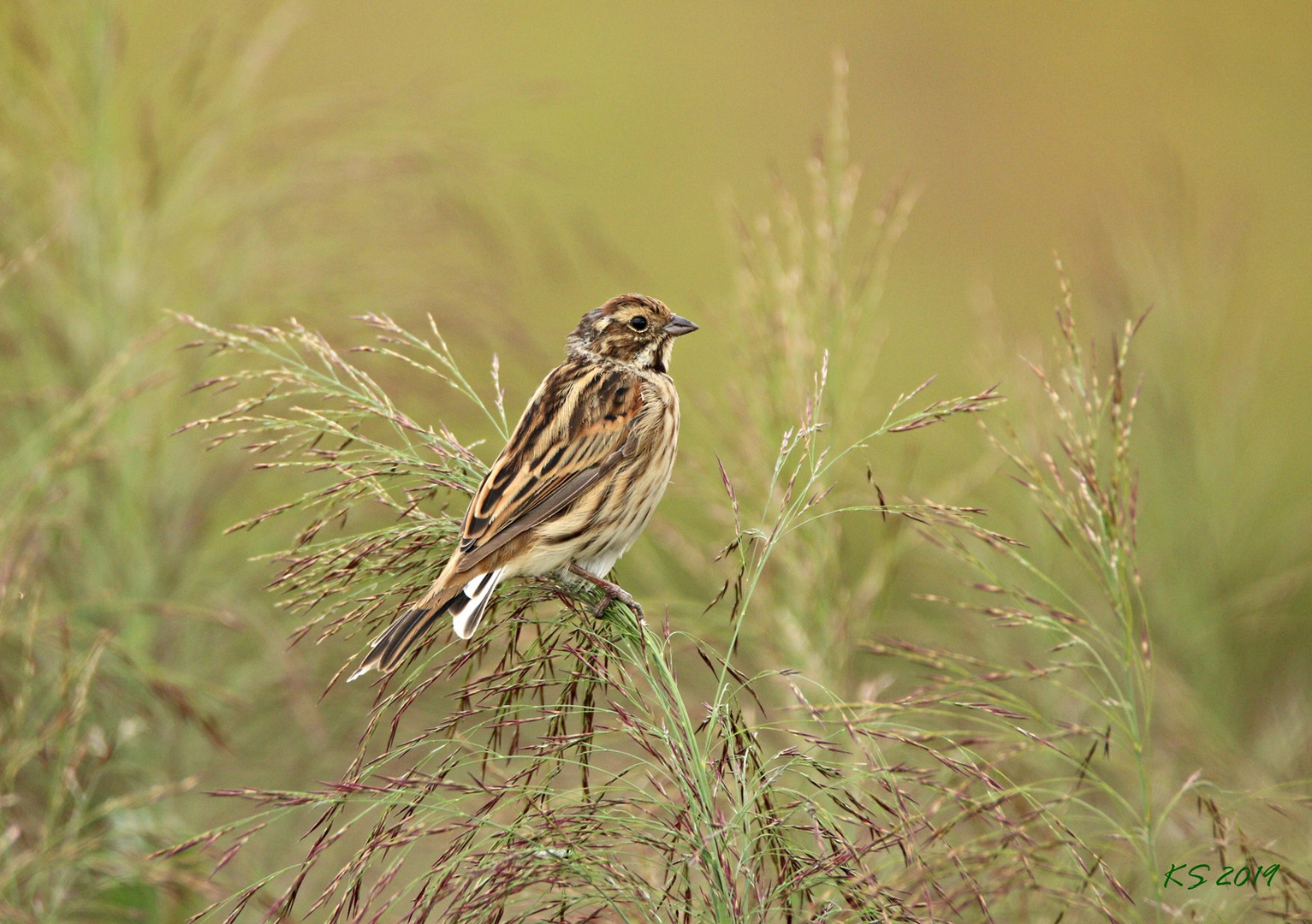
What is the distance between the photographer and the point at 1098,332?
561cm

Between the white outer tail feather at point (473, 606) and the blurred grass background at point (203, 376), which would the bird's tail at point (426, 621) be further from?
the blurred grass background at point (203, 376)

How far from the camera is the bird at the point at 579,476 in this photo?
8.89 ft

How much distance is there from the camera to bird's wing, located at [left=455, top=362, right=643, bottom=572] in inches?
111

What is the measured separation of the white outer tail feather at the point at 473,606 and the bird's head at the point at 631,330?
1075mm

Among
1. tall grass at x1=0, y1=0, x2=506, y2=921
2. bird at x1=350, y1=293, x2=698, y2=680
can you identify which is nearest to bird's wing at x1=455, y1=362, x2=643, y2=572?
bird at x1=350, y1=293, x2=698, y2=680

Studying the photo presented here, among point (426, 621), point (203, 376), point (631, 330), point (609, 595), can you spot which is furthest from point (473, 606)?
point (203, 376)

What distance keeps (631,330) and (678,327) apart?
0.43ft

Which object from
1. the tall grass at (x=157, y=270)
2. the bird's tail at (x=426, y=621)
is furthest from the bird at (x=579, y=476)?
the tall grass at (x=157, y=270)

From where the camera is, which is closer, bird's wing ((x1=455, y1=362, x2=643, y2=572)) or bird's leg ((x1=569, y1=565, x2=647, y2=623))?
bird's leg ((x1=569, y1=565, x2=647, y2=623))

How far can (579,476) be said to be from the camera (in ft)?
10.8

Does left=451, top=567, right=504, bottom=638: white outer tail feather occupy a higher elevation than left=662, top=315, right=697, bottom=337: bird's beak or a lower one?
lower

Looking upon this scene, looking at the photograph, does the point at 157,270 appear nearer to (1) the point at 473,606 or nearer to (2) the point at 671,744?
(1) the point at 473,606

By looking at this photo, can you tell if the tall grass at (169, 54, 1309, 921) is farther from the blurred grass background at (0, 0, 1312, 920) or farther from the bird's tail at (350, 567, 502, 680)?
Result: the blurred grass background at (0, 0, 1312, 920)

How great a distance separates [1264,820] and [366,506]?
306 centimetres
